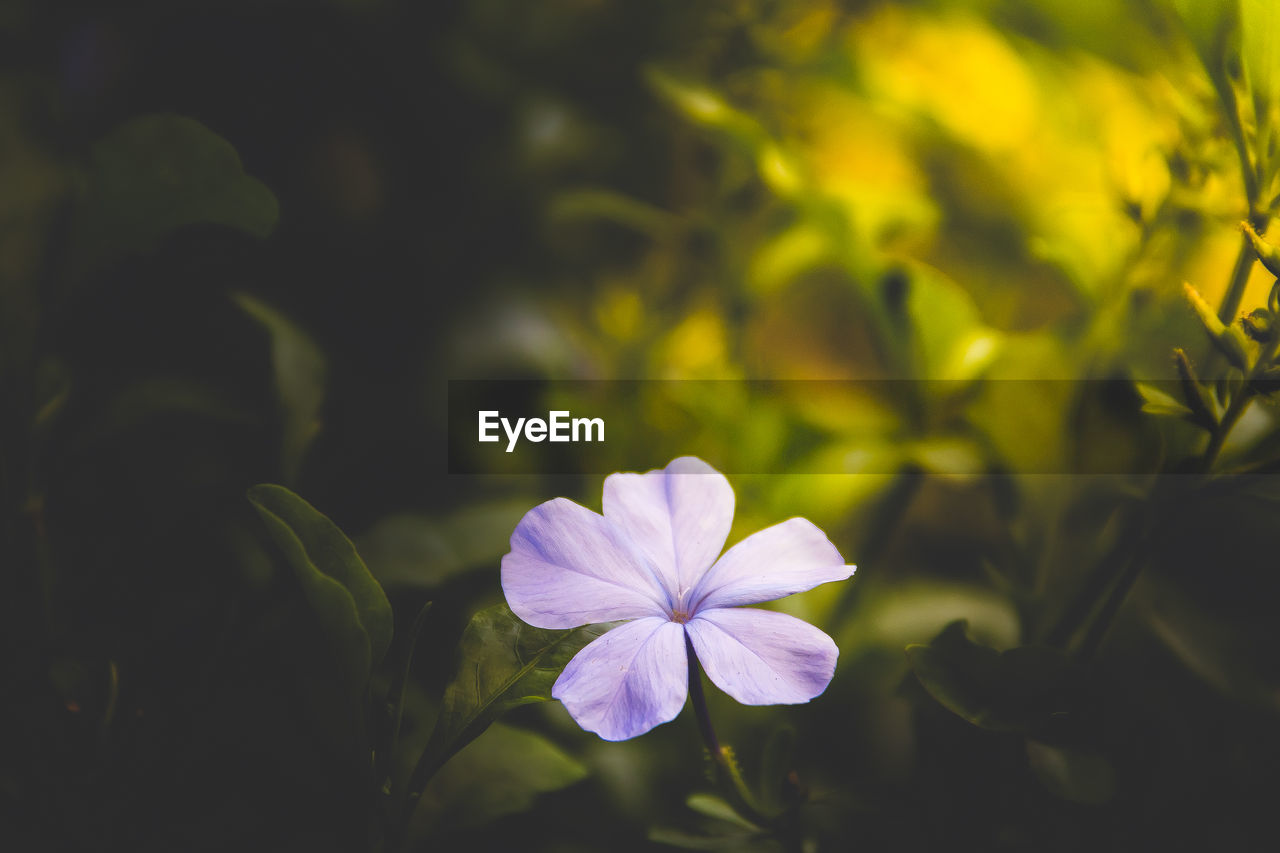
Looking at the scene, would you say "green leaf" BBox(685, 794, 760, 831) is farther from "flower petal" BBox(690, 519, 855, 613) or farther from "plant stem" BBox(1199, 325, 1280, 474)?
"plant stem" BBox(1199, 325, 1280, 474)

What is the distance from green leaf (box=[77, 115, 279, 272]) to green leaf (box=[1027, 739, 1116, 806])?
401 mm

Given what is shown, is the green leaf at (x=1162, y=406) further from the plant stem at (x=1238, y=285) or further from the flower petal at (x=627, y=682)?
the flower petal at (x=627, y=682)

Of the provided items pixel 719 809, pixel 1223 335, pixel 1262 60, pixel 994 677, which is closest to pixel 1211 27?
pixel 1262 60

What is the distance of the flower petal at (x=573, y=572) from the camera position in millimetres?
266

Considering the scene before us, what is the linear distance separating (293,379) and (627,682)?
0.24m

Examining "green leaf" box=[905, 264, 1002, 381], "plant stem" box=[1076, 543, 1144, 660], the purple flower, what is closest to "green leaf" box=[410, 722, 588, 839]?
the purple flower

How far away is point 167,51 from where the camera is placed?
50 centimetres

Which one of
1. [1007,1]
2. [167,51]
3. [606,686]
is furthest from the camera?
[1007,1]

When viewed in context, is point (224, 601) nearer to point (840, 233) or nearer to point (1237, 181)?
point (840, 233)

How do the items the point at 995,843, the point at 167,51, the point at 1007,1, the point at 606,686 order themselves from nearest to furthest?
the point at 606,686 → the point at 995,843 → the point at 167,51 → the point at 1007,1

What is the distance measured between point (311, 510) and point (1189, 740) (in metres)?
0.43

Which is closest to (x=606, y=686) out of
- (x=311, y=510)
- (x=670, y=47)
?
(x=311, y=510)

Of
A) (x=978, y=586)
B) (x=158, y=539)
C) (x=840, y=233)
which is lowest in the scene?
(x=978, y=586)

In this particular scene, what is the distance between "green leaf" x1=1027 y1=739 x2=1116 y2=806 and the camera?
32 centimetres
